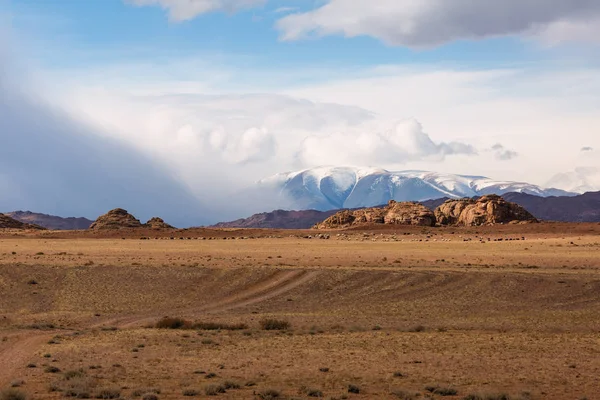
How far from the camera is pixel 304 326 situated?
3219 cm

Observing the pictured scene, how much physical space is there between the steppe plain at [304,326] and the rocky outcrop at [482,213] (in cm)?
5842

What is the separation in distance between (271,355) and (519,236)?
83831 mm

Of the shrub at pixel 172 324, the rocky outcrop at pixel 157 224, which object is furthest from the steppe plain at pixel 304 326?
the rocky outcrop at pixel 157 224

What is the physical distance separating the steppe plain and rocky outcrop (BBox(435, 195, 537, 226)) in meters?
58.4

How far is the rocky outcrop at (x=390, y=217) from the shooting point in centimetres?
12794

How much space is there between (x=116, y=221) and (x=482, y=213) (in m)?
58.3

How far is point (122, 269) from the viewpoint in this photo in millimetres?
51219

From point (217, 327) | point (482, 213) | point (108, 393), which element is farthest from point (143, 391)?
point (482, 213)

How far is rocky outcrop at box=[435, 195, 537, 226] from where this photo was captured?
415 feet

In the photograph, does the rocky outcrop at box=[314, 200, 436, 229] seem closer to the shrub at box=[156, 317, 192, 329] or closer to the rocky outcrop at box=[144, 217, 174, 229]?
the rocky outcrop at box=[144, 217, 174, 229]

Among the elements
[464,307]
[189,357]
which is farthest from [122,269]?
[189,357]

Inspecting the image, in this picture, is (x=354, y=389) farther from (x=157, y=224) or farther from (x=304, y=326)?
(x=157, y=224)

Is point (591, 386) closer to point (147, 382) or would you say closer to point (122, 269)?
point (147, 382)

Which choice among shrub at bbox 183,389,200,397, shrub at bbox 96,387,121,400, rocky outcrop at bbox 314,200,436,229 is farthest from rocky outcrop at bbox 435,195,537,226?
shrub at bbox 96,387,121,400
